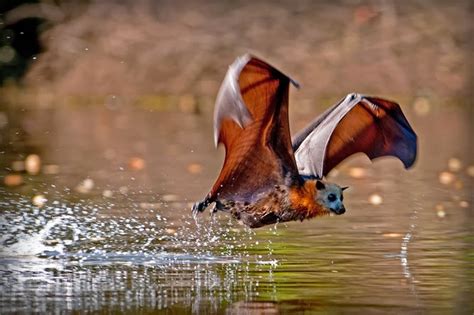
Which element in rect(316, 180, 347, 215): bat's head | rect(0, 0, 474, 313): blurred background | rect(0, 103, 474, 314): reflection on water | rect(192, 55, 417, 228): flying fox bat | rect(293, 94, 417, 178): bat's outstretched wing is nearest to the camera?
rect(0, 103, 474, 314): reflection on water

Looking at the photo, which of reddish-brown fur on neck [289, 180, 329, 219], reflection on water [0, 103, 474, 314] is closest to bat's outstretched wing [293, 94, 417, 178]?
reddish-brown fur on neck [289, 180, 329, 219]

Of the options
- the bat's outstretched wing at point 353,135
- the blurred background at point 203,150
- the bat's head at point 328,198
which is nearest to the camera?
the blurred background at point 203,150

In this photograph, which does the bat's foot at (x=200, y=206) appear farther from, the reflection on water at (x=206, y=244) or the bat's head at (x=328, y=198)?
the bat's head at (x=328, y=198)

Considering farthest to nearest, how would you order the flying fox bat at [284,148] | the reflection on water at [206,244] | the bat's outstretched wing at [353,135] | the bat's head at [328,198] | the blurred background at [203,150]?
1. the bat's outstretched wing at [353,135]
2. the bat's head at [328,198]
3. the flying fox bat at [284,148]
4. the blurred background at [203,150]
5. the reflection on water at [206,244]

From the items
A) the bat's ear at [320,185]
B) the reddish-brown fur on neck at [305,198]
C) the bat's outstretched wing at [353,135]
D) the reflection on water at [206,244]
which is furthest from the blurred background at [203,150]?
the bat's outstretched wing at [353,135]

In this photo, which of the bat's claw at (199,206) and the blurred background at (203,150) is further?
the bat's claw at (199,206)

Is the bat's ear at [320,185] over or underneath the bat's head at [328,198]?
over

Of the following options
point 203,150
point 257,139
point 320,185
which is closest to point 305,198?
point 320,185

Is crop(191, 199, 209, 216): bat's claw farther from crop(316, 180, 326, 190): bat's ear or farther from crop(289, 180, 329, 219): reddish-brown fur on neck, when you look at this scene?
crop(316, 180, 326, 190): bat's ear
